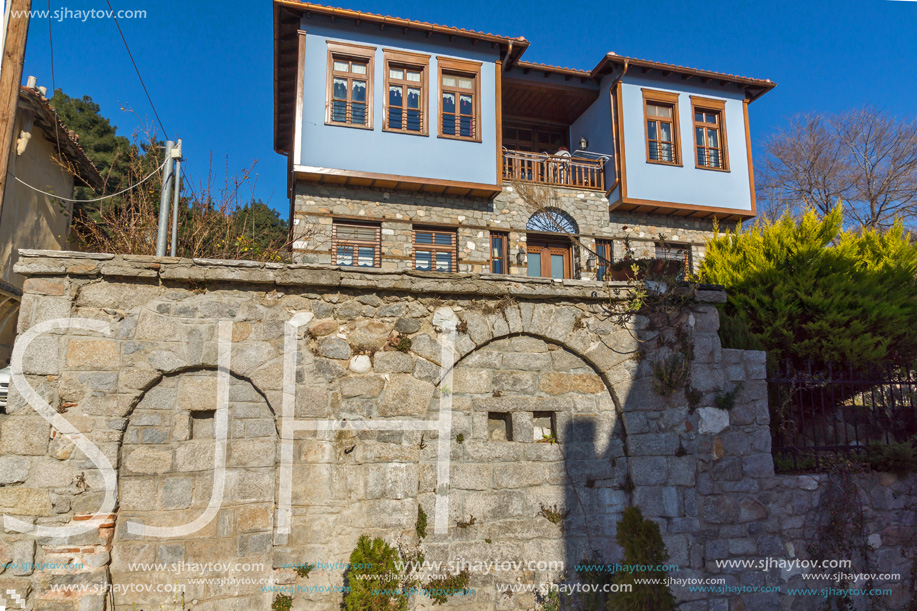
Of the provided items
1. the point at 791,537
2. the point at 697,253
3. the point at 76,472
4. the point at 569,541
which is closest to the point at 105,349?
the point at 76,472

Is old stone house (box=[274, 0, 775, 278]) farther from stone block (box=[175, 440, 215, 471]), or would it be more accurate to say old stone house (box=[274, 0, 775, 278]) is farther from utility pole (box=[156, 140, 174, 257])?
stone block (box=[175, 440, 215, 471])

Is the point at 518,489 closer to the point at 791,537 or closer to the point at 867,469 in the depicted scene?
the point at 791,537

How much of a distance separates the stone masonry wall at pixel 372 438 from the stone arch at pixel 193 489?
0.6 inches

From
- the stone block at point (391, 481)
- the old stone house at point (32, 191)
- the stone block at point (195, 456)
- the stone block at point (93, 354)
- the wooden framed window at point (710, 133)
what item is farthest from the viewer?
the wooden framed window at point (710, 133)

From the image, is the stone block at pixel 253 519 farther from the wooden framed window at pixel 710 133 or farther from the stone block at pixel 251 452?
the wooden framed window at pixel 710 133

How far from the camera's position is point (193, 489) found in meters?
4.16

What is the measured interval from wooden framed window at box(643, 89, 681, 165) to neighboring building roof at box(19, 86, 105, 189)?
10.5m

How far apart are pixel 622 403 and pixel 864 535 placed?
2.63 metres

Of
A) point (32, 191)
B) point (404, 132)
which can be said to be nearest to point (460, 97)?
point (404, 132)

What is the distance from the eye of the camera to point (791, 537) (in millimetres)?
4906

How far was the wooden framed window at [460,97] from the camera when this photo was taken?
34.5 feet

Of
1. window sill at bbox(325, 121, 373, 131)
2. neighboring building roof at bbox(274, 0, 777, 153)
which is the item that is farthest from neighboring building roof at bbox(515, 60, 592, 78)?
window sill at bbox(325, 121, 373, 131)

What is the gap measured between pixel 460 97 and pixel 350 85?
2.11m

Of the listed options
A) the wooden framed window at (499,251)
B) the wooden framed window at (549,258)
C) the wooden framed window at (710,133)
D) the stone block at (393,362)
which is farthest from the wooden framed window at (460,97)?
the stone block at (393,362)
